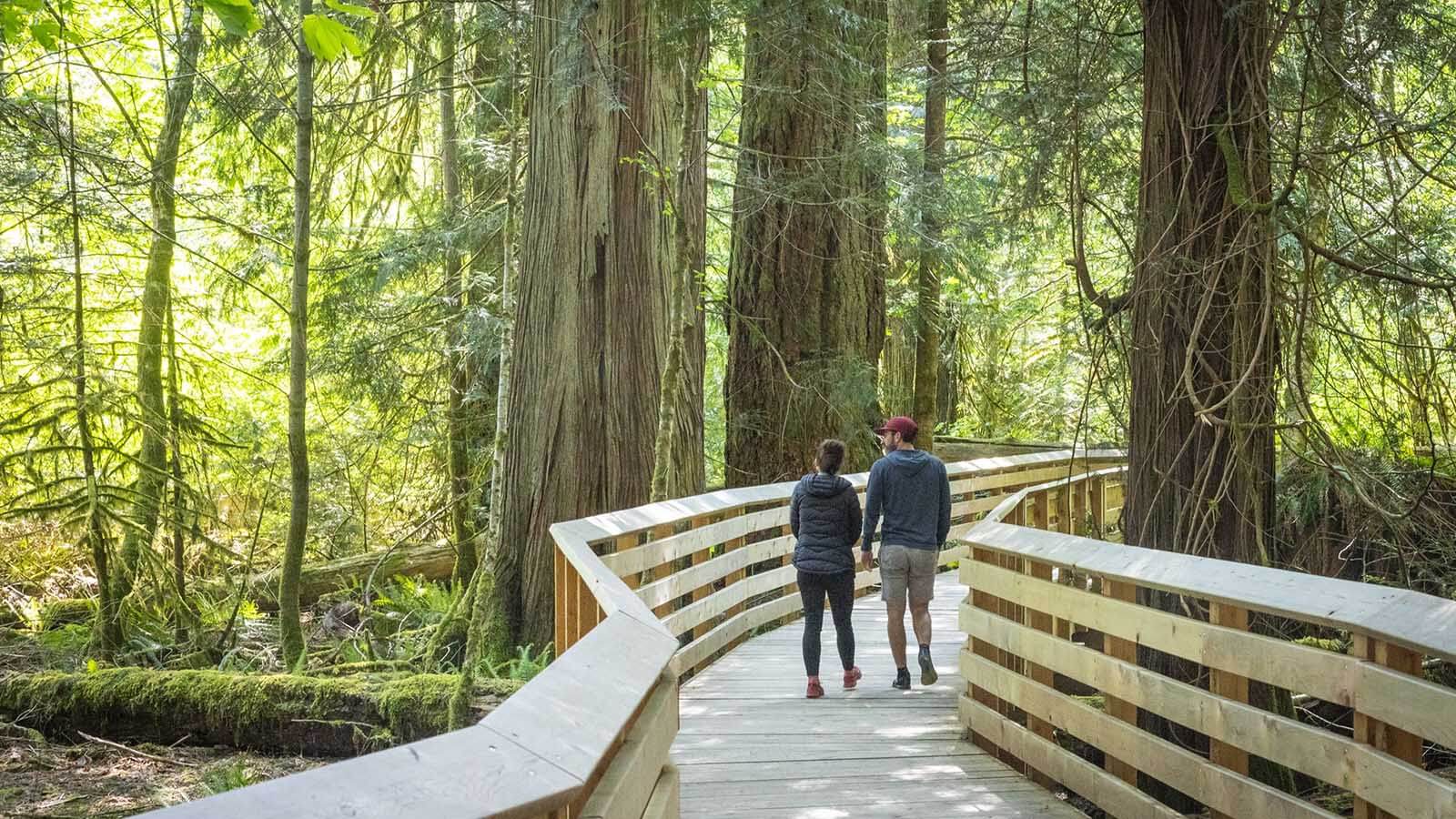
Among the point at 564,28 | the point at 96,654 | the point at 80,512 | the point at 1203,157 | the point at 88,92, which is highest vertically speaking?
the point at 88,92

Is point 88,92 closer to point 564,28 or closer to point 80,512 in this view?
point 80,512

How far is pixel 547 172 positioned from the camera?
9555 millimetres

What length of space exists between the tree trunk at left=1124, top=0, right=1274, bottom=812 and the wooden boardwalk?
3.57 feet

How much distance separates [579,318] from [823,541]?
2.85 m

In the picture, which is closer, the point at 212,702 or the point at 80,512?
the point at 212,702

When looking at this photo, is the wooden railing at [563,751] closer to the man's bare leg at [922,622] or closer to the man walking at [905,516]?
the man walking at [905,516]

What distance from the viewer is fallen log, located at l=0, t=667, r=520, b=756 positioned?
26.2 feet

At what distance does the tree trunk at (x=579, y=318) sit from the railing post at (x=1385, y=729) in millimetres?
6484

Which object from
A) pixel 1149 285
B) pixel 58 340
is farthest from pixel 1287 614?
pixel 58 340

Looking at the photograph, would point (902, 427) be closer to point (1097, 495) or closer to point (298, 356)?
point (298, 356)

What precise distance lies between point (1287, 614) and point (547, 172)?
694 cm

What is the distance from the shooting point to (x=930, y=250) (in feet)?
43.3

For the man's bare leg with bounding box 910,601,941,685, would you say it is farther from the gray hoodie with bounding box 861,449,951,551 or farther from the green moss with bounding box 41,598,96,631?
the green moss with bounding box 41,598,96,631

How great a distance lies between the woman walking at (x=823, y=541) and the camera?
7.70 metres
